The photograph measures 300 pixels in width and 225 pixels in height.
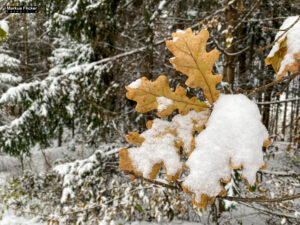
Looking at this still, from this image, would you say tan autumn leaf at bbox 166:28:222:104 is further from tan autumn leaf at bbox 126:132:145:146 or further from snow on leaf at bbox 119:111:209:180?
tan autumn leaf at bbox 126:132:145:146

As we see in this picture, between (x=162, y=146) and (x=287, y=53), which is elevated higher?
(x=287, y=53)

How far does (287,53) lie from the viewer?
0.53 meters

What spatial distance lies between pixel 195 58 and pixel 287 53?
0.24 metres

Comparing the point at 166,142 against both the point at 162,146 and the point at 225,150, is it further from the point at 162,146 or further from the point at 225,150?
the point at 225,150

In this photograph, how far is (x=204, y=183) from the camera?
405 mm

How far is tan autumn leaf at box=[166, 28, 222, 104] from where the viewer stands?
0.47 m

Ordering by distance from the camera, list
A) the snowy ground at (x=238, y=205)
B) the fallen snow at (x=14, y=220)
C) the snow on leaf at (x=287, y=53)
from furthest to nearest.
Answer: the fallen snow at (x=14, y=220), the snowy ground at (x=238, y=205), the snow on leaf at (x=287, y=53)

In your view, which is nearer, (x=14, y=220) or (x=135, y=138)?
(x=135, y=138)

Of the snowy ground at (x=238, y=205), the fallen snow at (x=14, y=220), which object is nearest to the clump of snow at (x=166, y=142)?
the snowy ground at (x=238, y=205)

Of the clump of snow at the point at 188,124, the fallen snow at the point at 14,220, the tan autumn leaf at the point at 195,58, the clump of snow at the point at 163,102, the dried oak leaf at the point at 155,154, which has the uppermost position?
the tan autumn leaf at the point at 195,58

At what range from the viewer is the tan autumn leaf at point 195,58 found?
0.47 meters

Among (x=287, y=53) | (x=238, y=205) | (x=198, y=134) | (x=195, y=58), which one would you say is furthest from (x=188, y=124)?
(x=238, y=205)

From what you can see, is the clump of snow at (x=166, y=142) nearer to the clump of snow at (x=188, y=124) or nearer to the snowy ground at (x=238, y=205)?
the clump of snow at (x=188, y=124)

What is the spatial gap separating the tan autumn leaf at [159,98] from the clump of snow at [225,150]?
0.07 meters
